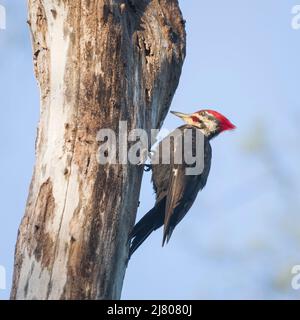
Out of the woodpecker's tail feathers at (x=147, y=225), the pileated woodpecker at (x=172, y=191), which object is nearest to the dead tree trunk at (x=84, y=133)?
the woodpecker's tail feathers at (x=147, y=225)

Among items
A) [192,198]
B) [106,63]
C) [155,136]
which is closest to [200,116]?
[192,198]

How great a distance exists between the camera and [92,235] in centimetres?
405

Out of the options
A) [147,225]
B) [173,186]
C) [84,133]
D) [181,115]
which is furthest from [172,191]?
[84,133]

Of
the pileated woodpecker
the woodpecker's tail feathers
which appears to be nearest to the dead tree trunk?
the woodpecker's tail feathers

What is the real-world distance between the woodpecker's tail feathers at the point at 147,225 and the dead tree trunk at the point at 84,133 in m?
0.39

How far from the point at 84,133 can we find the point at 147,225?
107cm

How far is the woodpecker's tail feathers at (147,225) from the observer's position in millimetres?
4738

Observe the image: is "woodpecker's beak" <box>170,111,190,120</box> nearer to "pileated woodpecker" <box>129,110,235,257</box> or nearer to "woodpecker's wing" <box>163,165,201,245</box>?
"pileated woodpecker" <box>129,110,235,257</box>

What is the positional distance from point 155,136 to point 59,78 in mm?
902

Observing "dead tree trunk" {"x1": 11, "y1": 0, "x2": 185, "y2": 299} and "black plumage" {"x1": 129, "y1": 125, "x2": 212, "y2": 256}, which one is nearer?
"dead tree trunk" {"x1": 11, "y1": 0, "x2": 185, "y2": 299}

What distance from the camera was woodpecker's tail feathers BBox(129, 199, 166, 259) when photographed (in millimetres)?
4738

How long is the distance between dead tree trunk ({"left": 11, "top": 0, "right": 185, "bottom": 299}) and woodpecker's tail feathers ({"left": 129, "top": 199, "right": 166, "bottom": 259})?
39cm

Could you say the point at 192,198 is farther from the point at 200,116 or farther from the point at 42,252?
the point at 42,252
